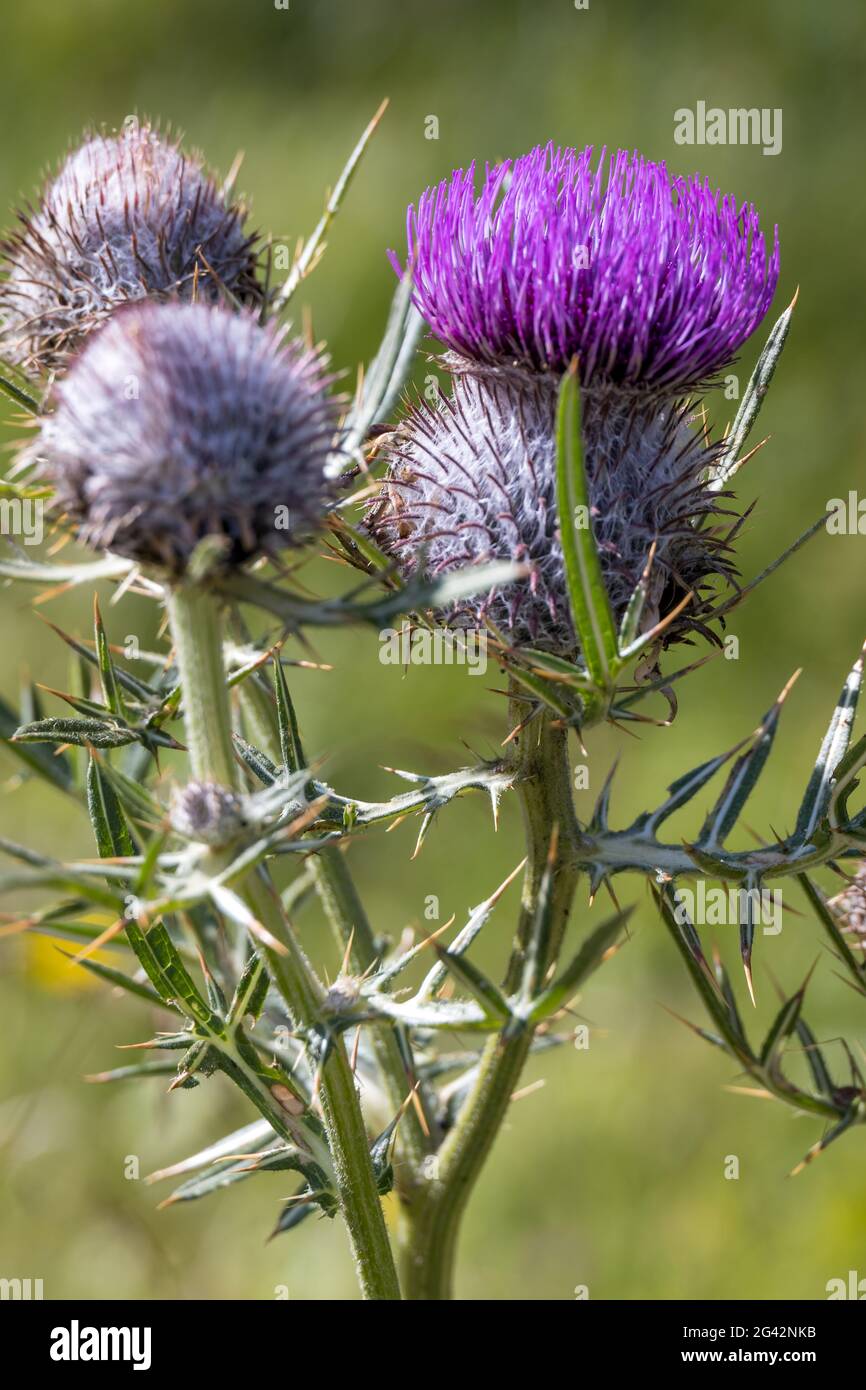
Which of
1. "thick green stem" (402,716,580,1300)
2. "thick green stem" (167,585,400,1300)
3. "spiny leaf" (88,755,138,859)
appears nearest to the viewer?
"thick green stem" (167,585,400,1300)

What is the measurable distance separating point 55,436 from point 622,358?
915mm

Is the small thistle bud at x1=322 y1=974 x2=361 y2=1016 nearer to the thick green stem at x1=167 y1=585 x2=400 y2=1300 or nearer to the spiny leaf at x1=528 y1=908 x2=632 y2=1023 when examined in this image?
the thick green stem at x1=167 y1=585 x2=400 y2=1300

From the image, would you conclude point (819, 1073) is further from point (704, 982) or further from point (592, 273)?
point (592, 273)

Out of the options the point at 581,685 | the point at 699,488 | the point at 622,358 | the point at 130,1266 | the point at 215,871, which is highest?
the point at 622,358

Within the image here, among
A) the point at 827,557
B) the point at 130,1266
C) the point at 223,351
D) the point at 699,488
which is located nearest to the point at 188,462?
the point at 223,351

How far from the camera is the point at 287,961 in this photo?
169 centimetres

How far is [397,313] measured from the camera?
2064 millimetres

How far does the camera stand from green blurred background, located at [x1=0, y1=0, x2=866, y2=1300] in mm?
4137

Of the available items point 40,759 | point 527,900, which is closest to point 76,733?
point 40,759

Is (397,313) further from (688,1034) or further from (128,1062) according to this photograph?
(128,1062)

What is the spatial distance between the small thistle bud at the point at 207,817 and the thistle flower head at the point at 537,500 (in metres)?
0.61

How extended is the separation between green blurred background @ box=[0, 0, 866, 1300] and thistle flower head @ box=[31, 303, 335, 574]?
1678mm

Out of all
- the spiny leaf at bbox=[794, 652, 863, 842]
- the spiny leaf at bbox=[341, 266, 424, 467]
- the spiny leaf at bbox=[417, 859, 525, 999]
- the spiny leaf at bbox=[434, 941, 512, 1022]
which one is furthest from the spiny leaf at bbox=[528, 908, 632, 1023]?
the spiny leaf at bbox=[341, 266, 424, 467]

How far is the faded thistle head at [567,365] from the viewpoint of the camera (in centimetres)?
198
